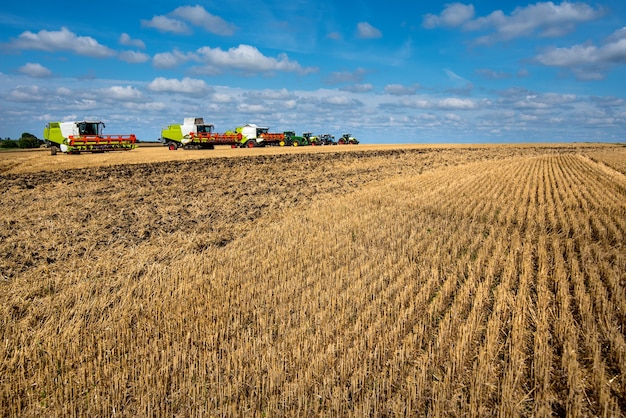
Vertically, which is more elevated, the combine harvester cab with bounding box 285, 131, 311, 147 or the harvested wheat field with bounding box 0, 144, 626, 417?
the combine harvester cab with bounding box 285, 131, 311, 147

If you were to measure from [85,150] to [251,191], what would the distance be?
2348cm

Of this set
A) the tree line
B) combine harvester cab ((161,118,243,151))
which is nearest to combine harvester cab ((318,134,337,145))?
combine harvester cab ((161,118,243,151))

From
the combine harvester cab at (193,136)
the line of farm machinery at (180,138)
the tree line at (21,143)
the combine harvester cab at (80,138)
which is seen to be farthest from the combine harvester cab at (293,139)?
the tree line at (21,143)

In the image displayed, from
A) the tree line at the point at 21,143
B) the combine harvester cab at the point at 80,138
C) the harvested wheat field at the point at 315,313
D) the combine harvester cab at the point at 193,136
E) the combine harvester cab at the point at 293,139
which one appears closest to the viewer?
the harvested wheat field at the point at 315,313

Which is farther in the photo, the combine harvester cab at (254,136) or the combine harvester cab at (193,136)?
the combine harvester cab at (254,136)

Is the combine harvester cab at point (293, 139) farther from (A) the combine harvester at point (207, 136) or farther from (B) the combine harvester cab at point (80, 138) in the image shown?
(B) the combine harvester cab at point (80, 138)

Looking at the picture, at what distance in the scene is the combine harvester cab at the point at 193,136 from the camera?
1687 inches

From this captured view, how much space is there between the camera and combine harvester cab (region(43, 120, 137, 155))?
108 ft

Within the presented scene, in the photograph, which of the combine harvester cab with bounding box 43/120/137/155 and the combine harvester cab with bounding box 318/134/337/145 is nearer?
the combine harvester cab with bounding box 43/120/137/155

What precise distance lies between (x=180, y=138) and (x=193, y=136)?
2752 millimetres

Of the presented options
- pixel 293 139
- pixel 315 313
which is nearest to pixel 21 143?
pixel 293 139

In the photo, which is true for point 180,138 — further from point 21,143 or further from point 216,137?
point 21,143

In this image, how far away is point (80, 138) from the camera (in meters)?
33.0

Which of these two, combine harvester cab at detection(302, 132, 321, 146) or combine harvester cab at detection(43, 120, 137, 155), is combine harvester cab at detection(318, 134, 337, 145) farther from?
combine harvester cab at detection(43, 120, 137, 155)
